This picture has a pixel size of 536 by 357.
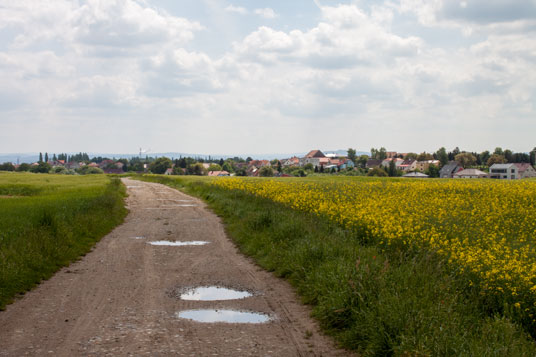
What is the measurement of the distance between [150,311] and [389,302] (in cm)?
369

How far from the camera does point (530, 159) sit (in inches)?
6777

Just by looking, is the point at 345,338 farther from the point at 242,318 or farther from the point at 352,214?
the point at 352,214

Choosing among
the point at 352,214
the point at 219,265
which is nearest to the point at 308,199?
the point at 352,214

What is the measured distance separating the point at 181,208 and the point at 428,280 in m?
19.8

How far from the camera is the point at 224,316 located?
7.69 metres

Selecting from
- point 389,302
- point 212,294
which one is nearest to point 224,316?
point 212,294

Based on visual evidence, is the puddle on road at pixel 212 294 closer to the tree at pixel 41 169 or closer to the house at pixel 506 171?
the house at pixel 506 171

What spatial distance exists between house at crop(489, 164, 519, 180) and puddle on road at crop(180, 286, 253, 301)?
9438cm

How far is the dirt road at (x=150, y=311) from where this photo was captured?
6.27m

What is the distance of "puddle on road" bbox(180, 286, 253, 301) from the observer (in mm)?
8844

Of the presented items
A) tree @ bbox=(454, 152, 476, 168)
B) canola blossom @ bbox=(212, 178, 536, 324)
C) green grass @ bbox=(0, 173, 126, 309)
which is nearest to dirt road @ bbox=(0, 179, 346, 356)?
green grass @ bbox=(0, 173, 126, 309)

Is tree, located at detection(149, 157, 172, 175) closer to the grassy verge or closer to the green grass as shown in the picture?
the green grass

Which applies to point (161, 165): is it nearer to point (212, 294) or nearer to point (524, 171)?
point (524, 171)

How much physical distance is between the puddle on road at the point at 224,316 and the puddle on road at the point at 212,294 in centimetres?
83
